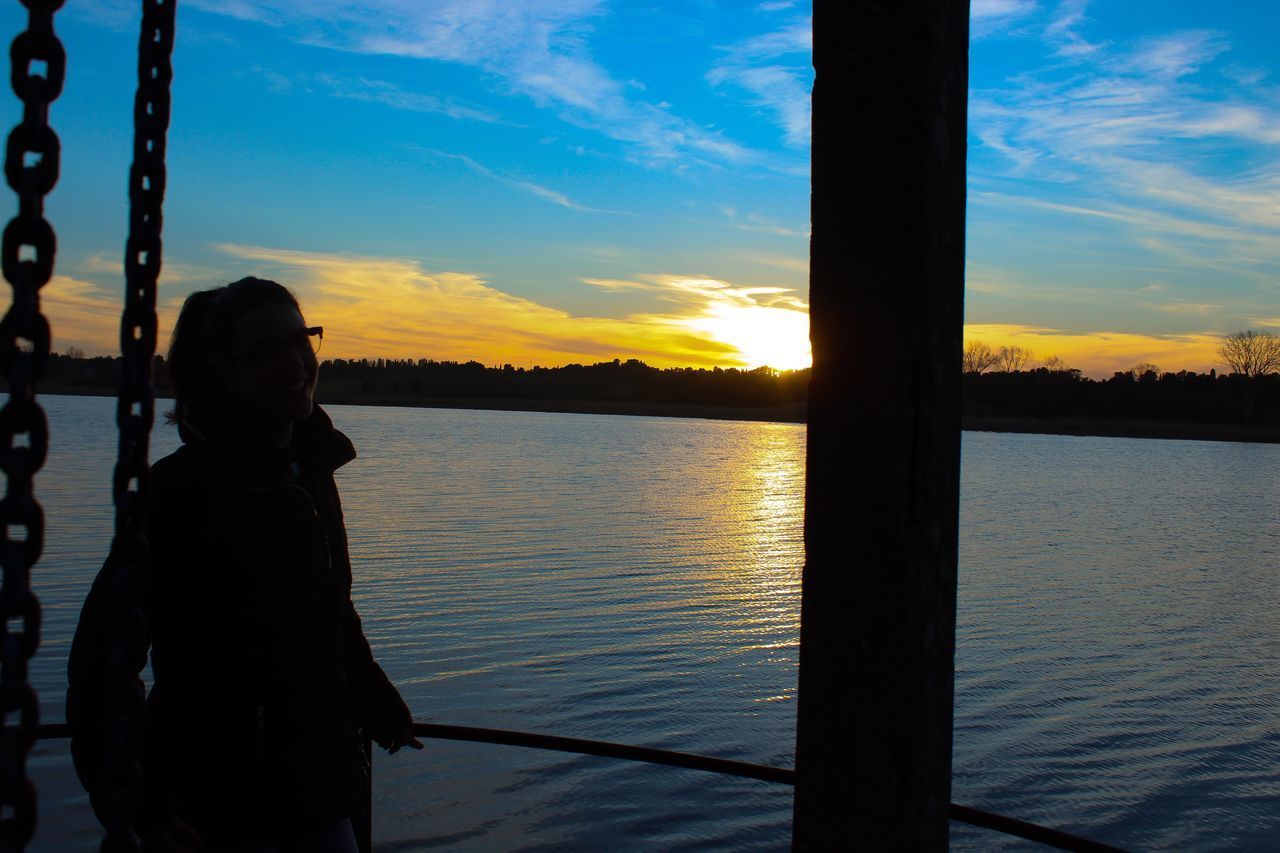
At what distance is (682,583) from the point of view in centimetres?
1280

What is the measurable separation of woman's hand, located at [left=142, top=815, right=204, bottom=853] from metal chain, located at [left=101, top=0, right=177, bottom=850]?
1.88 ft

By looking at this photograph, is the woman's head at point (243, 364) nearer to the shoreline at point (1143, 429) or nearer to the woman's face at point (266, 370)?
the woman's face at point (266, 370)

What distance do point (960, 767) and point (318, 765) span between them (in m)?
Result: 5.24

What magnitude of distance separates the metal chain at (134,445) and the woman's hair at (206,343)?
827 mm

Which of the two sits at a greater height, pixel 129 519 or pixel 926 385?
pixel 926 385

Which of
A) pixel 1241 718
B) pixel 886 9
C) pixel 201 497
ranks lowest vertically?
pixel 1241 718

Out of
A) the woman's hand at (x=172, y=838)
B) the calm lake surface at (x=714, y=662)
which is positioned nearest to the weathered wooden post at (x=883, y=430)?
the woman's hand at (x=172, y=838)

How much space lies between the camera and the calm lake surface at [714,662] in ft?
18.6

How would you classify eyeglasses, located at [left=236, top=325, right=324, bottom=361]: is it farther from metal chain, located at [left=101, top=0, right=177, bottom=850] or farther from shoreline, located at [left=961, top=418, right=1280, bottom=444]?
shoreline, located at [left=961, top=418, right=1280, bottom=444]

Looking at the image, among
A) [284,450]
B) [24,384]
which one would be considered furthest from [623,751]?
[24,384]

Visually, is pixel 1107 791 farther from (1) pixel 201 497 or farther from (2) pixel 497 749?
(1) pixel 201 497

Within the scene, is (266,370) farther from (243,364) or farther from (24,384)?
(24,384)

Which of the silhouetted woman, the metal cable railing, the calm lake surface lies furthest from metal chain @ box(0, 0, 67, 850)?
the calm lake surface

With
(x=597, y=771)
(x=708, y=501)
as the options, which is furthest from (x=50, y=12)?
(x=708, y=501)
